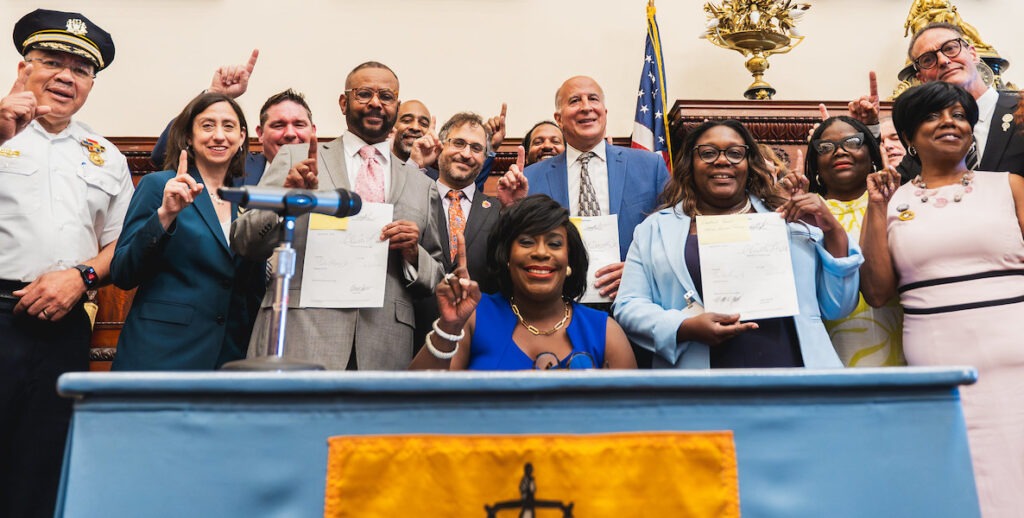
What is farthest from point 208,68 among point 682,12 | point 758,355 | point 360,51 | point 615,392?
point 615,392

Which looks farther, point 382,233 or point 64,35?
point 64,35

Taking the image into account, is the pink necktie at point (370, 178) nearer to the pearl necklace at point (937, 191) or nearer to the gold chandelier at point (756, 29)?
the pearl necklace at point (937, 191)

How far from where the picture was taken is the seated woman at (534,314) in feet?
8.20

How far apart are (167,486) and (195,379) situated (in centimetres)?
18

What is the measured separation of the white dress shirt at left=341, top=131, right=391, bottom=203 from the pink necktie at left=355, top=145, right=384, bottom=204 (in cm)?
1

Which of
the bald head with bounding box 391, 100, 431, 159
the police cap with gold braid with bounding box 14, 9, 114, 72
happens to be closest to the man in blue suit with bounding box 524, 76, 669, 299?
the bald head with bounding box 391, 100, 431, 159

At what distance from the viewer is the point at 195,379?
57.0 inches

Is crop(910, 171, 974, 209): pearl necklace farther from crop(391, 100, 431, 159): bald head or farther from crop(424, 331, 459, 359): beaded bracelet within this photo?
crop(391, 100, 431, 159): bald head

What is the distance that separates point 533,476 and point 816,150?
2.02 metres

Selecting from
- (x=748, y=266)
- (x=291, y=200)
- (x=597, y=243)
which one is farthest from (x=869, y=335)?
(x=291, y=200)

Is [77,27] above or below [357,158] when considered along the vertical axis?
above

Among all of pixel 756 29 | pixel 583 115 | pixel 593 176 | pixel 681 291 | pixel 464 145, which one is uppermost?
pixel 756 29

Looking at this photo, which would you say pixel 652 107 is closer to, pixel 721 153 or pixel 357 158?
pixel 721 153

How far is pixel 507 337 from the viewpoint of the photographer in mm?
2561
